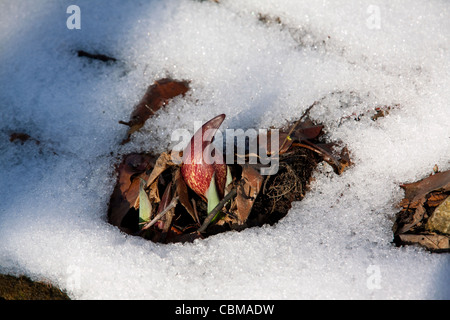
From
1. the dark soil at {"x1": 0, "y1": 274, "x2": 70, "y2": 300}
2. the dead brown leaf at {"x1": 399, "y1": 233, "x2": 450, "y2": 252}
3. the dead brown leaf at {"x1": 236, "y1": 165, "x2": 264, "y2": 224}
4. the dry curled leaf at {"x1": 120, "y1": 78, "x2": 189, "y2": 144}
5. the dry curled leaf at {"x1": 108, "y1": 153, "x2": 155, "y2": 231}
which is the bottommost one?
the dark soil at {"x1": 0, "y1": 274, "x2": 70, "y2": 300}

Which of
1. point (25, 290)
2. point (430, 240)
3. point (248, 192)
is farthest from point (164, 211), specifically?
point (430, 240)

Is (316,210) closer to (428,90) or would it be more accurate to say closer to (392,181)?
(392,181)

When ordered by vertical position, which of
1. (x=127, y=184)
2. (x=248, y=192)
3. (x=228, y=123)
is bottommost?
(x=127, y=184)

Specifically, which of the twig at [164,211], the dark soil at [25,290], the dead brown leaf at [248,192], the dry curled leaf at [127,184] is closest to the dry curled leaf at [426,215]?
→ the dead brown leaf at [248,192]

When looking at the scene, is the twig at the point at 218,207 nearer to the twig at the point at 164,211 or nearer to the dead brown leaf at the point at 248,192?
the dead brown leaf at the point at 248,192

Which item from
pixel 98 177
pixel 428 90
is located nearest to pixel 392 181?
pixel 428 90

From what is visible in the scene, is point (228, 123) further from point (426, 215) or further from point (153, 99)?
point (426, 215)

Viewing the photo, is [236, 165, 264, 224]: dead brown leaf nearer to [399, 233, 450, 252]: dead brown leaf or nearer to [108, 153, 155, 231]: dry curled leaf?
[108, 153, 155, 231]: dry curled leaf

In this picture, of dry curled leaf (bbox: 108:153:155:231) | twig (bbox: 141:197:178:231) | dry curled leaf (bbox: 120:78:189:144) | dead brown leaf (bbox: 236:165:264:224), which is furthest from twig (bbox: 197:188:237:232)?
dry curled leaf (bbox: 120:78:189:144)
